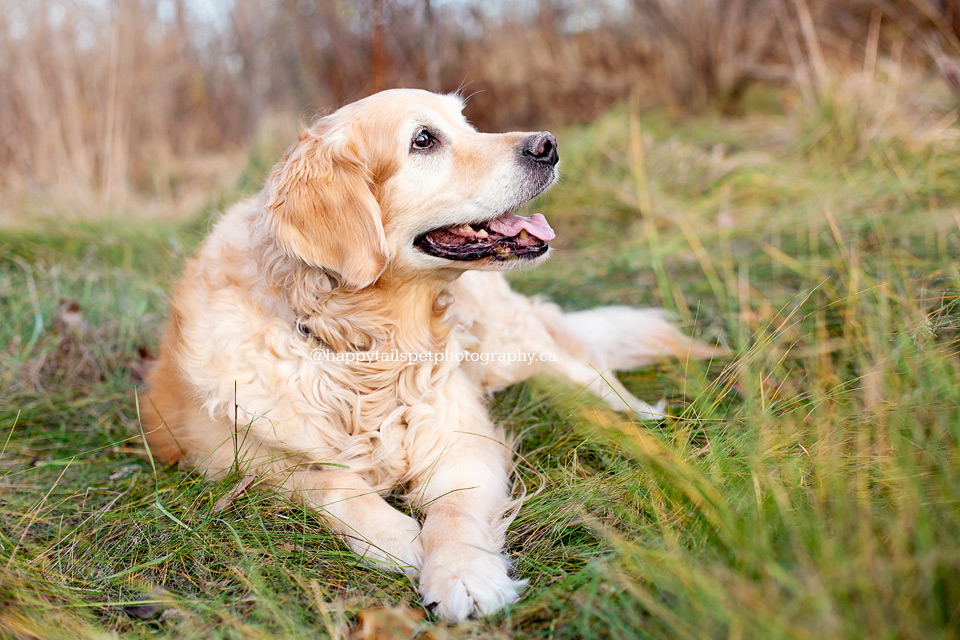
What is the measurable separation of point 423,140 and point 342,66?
5228mm

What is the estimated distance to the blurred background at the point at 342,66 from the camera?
530cm

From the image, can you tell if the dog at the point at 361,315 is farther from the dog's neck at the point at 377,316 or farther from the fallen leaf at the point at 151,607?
the fallen leaf at the point at 151,607

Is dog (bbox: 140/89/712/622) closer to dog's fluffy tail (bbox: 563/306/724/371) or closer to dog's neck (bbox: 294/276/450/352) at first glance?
dog's neck (bbox: 294/276/450/352)

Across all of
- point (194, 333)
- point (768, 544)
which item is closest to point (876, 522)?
point (768, 544)

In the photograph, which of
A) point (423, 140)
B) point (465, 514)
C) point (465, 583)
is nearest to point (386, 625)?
point (465, 583)

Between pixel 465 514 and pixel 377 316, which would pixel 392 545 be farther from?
pixel 377 316

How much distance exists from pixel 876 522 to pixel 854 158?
3.81 meters

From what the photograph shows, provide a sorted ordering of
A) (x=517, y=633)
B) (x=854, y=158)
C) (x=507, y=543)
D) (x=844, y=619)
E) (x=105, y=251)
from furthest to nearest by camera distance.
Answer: (x=854, y=158)
(x=105, y=251)
(x=507, y=543)
(x=517, y=633)
(x=844, y=619)

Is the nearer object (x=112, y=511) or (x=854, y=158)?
(x=112, y=511)

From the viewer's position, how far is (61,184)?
17.3 feet

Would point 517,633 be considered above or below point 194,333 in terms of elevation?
below

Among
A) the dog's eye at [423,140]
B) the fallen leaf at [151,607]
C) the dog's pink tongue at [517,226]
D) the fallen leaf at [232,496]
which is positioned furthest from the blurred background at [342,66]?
the fallen leaf at [151,607]

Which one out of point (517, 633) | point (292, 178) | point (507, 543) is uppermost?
point (292, 178)

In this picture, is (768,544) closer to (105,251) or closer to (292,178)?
(292,178)
